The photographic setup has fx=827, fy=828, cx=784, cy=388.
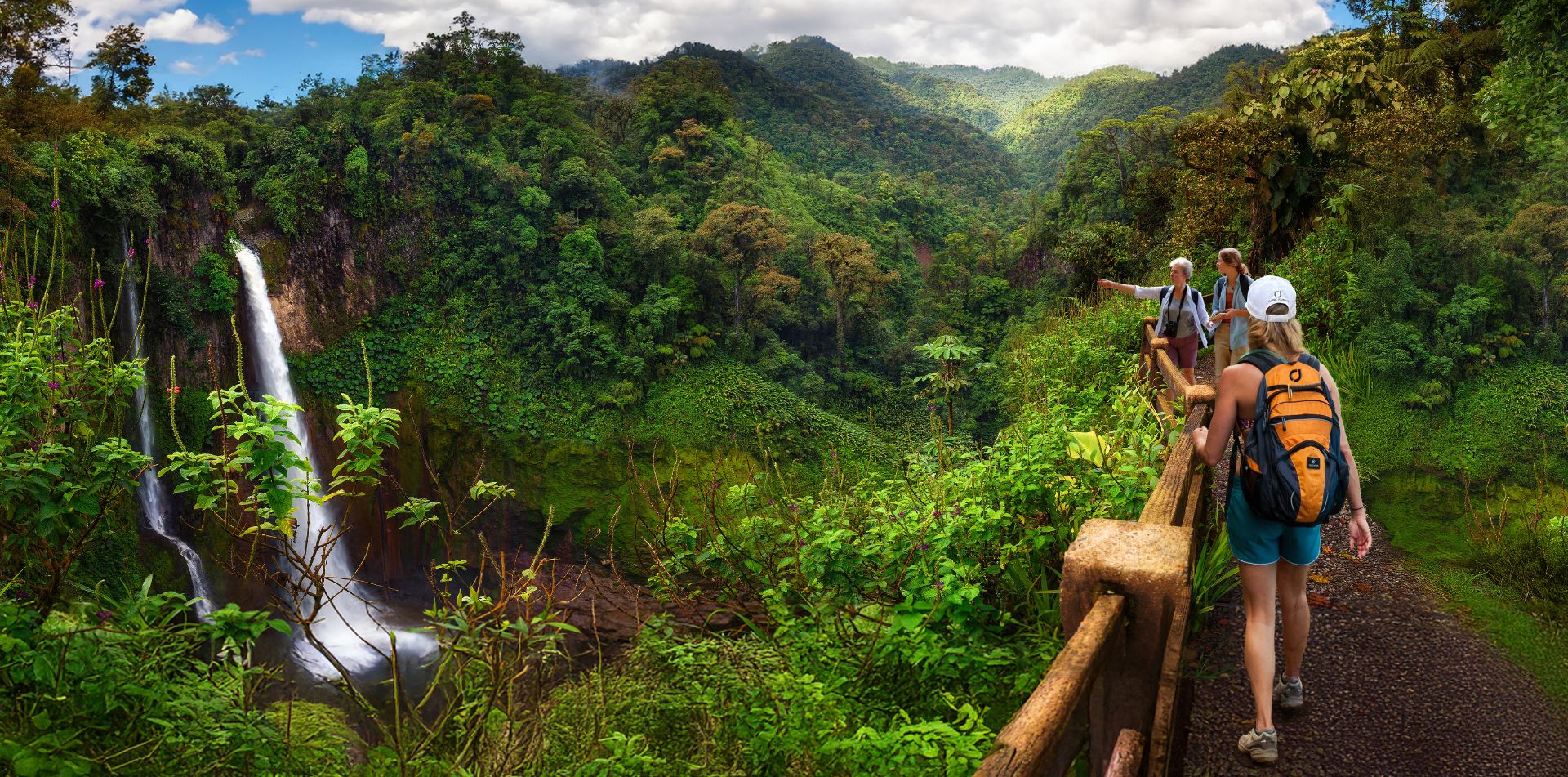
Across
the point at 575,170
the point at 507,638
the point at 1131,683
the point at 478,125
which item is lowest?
the point at 507,638

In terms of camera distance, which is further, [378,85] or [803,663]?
[378,85]

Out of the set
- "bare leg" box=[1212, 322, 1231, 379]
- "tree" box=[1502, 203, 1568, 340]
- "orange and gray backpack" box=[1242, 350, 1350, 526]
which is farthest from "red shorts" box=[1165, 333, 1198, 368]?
"orange and gray backpack" box=[1242, 350, 1350, 526]

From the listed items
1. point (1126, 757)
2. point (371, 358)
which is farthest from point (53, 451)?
point (371, 358)

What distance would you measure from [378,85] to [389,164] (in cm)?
529

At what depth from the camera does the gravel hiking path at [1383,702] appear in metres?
2.58

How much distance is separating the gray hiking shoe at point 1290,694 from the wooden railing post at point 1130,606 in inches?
43.5

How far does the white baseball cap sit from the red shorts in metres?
3.46

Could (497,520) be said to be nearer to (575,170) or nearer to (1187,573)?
(575,170)

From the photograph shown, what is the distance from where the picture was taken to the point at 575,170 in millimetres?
22953

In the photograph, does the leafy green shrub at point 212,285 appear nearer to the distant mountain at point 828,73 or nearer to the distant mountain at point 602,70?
the distant mountain at point 602,70

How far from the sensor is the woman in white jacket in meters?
5.57

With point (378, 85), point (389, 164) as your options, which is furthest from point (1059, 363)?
point (378, 85)

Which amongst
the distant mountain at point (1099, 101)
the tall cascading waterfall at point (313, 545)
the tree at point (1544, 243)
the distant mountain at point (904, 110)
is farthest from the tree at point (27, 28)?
the distant mountain at point (1099, 101)

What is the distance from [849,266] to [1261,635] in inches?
887
